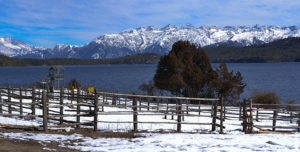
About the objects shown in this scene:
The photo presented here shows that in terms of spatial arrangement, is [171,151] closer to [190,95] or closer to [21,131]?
[21,131]

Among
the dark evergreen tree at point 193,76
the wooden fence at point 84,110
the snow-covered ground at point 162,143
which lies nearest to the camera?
the snow-covered ground at point 162,143

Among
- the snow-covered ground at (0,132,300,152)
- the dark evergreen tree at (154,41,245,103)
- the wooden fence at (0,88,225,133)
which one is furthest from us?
the dark evergreen tree at (154,41,245,103)

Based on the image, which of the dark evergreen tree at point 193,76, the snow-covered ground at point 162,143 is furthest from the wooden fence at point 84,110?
the dark evergreen tree at point 193,76

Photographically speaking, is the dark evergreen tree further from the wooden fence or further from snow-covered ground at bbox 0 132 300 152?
snow-covered ground at bbox 0 132 300 152

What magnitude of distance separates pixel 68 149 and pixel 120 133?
3514mm

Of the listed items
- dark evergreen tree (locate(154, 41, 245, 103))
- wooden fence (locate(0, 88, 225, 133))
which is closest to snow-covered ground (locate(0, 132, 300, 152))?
wooden fence (locate(0, 88, 225, 133))

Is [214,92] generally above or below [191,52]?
below

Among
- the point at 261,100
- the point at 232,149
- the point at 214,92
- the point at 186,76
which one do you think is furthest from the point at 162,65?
the point at 232,149

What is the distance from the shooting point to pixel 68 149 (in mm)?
9359

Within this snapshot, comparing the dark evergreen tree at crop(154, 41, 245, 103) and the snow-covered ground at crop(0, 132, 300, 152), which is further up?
the dark evergreen tree at crop(154, 41, 245, 103)

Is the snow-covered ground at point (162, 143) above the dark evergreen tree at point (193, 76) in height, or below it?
below

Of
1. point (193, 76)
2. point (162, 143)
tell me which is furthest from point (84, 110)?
point (193, 76)

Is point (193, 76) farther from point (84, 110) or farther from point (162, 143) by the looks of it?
point (162, 143)

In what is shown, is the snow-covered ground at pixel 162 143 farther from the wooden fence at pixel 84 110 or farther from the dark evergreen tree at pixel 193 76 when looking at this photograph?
the dark evergreen tree at pixel 193 76
